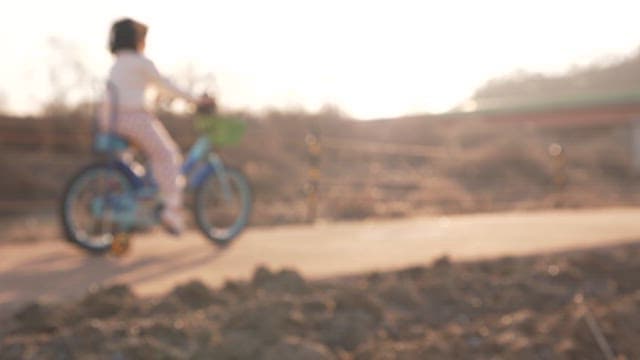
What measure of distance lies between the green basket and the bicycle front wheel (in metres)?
0.29

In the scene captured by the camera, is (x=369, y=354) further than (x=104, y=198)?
No

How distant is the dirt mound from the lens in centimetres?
310

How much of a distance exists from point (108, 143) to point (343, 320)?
254 centimetres

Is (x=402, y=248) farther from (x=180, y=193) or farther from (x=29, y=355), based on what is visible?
(x=29, y=355)

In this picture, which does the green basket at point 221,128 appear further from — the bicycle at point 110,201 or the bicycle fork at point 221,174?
the bicycle at point 110,201

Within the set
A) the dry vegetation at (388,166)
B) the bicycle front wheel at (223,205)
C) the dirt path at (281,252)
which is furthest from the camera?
Result: the dry vegetation at (388,166)

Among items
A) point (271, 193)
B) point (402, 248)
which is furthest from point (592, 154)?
point (402, 248)

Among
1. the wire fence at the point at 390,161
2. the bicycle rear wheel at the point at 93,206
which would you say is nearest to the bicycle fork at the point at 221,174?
the bicycle rear wheel at the point at 93,206

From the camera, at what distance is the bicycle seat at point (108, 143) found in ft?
17.8

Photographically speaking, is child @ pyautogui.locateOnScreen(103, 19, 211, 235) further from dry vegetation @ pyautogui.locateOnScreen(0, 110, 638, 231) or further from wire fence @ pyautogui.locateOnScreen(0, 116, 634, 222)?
wire fence @ pyautogui.locateOnScreen(0, 116, 634, 222)

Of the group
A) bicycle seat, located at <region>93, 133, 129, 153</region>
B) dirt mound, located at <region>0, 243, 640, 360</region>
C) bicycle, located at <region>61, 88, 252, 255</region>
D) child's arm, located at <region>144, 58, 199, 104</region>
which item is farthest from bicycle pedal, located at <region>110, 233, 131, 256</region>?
dirt mound, located at <region>0, 243, 640, 360</region>

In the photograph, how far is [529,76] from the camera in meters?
43.7

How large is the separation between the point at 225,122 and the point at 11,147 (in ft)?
44.2

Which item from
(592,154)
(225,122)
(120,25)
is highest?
(120,25)
